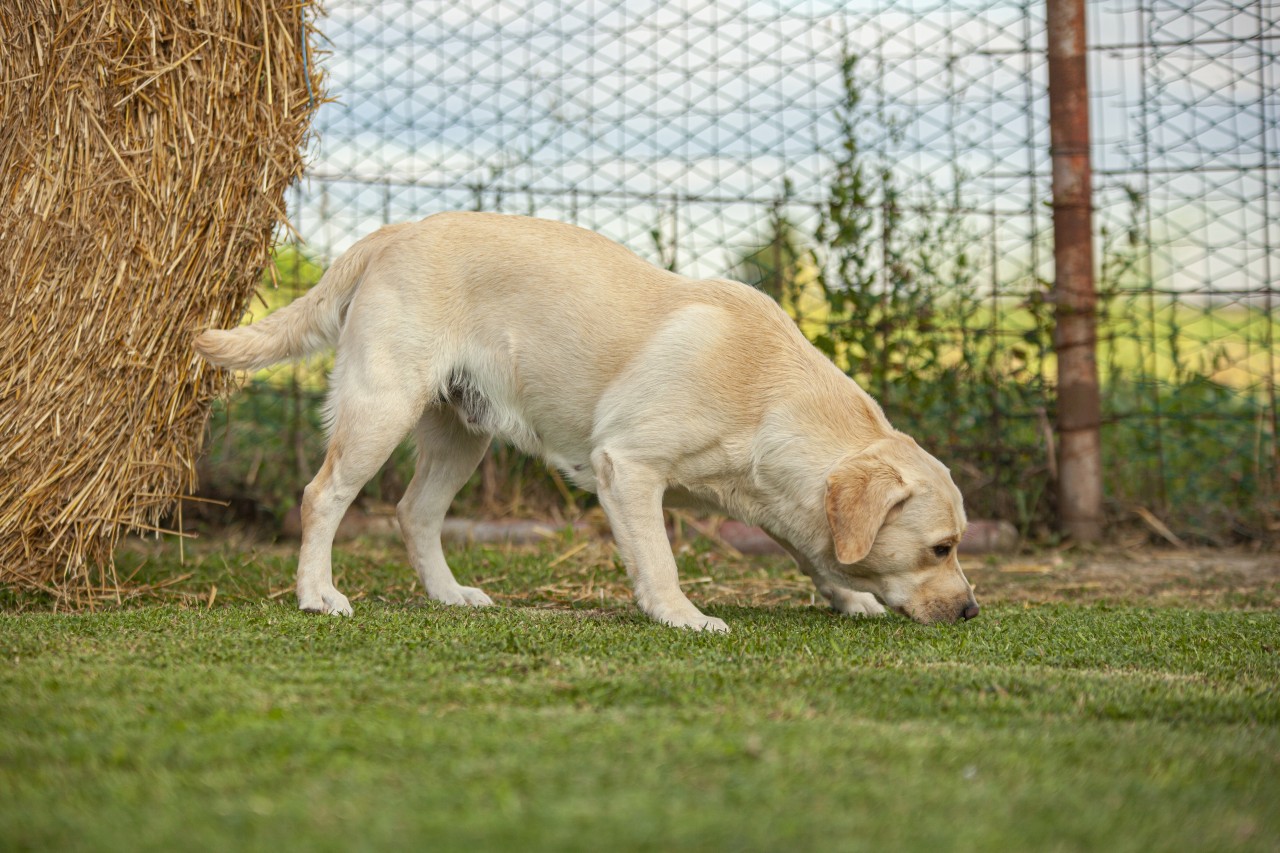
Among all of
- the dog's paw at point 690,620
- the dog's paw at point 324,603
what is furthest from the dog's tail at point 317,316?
the dog's paw at point 690,620

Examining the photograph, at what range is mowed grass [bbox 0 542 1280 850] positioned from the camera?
155 centimetres

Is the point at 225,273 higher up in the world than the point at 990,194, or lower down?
lower down

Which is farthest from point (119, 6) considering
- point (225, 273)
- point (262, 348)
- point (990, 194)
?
point (990, 194)

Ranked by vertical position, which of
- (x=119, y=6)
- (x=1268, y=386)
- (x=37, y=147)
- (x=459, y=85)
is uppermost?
(x=459, y=85)

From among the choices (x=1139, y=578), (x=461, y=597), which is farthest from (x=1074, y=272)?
(x=461, y=597)

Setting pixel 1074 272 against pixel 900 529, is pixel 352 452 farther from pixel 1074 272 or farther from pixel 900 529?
pixel 1074 272

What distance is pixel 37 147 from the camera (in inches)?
141

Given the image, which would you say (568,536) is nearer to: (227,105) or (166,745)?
(227,105)

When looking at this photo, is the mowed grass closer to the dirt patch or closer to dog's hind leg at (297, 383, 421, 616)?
dog's hind leg at (297, 383, 421, 616)

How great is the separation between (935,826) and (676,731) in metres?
0.53

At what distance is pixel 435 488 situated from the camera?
4.02 meters

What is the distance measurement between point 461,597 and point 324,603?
20.6 inches

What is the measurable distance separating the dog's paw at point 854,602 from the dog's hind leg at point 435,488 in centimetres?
111

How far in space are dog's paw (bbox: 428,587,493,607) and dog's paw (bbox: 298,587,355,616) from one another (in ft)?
1.35
